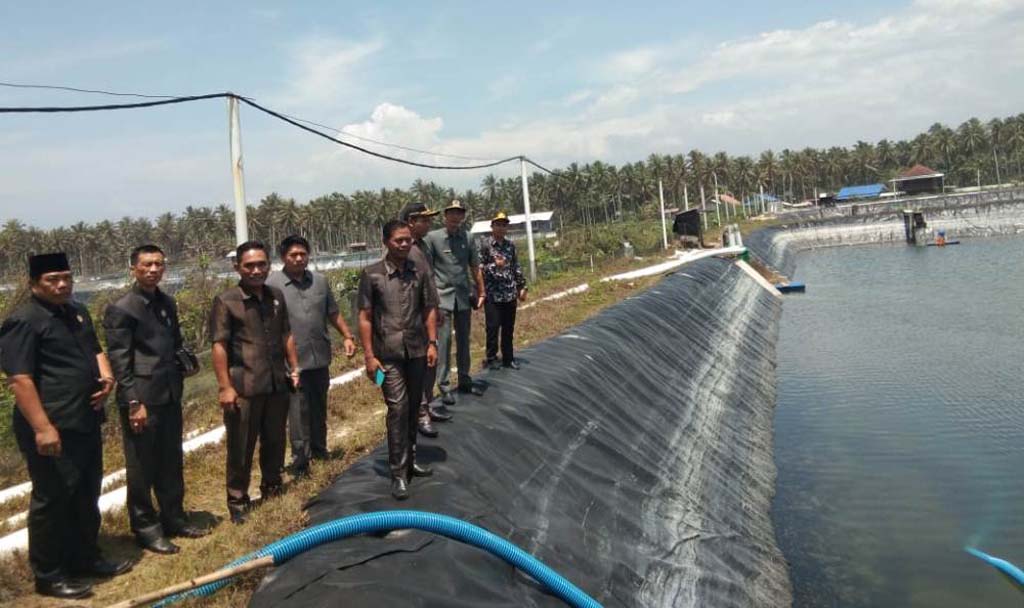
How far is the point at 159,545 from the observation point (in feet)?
15.6

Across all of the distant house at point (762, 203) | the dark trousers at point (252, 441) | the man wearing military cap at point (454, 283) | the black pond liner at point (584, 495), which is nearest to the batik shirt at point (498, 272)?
the man wearing military cap at point (454, 283)

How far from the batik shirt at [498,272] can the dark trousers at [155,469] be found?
3362mm

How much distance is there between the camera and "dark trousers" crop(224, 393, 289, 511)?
5.11 metres

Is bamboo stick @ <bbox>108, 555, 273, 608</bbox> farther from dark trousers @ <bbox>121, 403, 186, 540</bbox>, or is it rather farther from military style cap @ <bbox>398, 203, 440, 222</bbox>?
military style cap @ <bbox>398, 203, 440, 222</bbox>

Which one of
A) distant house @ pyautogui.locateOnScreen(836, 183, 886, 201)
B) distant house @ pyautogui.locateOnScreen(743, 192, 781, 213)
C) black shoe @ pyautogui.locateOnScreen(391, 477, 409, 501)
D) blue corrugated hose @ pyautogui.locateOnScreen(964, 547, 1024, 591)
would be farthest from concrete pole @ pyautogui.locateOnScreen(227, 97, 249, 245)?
distant house @ pyautogui.locateOnScreen(836, 183, 886, 201)

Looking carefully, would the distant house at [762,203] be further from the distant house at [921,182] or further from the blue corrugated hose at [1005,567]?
the blue corrugated hose at [1005,567]

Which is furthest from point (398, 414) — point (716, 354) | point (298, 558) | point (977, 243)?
point (977, 243)

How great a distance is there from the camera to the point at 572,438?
7.07m

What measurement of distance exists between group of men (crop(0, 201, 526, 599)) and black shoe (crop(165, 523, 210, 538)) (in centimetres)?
1

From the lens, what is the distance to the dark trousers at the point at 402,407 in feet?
15.6

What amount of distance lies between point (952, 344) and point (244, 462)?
60.0ft

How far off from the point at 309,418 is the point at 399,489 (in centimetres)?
186

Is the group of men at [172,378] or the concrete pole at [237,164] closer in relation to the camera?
the group of men at [172,378]

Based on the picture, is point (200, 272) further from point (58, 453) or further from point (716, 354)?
point (58, 453)
